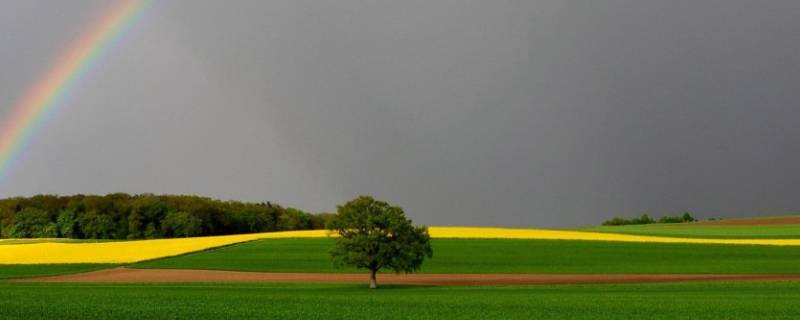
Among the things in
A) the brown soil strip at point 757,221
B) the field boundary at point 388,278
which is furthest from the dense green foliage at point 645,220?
the field boundary at point 388,278

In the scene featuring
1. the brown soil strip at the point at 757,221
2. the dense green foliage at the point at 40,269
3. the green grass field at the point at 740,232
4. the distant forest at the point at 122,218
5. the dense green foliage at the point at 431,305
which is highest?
the distant forest at the point at 122,218

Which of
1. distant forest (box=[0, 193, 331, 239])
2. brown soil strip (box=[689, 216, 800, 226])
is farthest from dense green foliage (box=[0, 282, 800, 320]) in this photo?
distant forest (box=[0, 193, 331, 239])

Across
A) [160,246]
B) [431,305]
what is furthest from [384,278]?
[160,246]

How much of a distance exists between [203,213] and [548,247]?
67477 millimetres

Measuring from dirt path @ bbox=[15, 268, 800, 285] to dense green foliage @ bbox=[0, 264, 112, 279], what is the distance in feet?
11.4

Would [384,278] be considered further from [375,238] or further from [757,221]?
[757,221]

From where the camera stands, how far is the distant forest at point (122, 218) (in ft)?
424

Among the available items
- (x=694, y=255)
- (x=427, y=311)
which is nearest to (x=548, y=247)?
(x=694, y=255)

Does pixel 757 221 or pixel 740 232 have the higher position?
pixel 757 221

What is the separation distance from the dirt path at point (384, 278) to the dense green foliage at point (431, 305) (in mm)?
10071

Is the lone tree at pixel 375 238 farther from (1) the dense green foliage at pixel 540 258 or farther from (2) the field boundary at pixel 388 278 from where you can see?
(1) the dense green foliage at pixel 540 258

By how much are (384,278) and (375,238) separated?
9.92 m

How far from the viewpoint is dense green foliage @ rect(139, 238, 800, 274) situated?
224ft

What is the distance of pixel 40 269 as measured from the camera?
2859 inches
